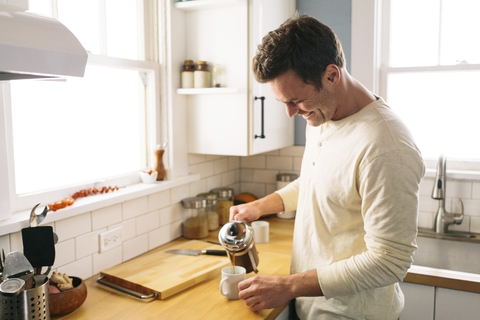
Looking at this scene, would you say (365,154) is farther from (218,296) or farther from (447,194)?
(447,194)

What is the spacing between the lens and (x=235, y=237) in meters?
1.67

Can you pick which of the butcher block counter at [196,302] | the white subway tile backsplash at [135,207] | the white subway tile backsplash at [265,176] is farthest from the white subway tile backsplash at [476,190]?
the white subway tile backsplash at [135,207]

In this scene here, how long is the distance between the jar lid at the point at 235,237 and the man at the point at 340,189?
189mm

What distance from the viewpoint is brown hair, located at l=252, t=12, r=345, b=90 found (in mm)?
1343

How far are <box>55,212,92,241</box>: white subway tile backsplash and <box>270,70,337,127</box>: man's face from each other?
0.95 m

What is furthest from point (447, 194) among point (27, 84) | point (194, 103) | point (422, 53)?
point (27, 84)

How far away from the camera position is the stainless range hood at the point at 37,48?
1005 millimetres

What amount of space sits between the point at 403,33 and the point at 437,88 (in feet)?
1.26

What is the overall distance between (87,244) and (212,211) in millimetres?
841

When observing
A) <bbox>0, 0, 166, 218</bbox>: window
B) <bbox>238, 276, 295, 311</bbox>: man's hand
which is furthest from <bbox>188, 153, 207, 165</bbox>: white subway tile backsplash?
<bbox>238, 276, 295, 311</bbox>: man's hand

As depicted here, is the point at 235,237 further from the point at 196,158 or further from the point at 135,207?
the point at 196,158

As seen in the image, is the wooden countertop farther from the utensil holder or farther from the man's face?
the man's face

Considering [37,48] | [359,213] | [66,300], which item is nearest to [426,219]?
[359,213]

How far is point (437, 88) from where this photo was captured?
264cm
